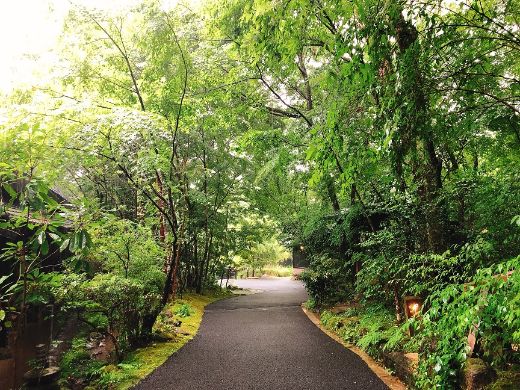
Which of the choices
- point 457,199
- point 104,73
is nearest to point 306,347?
point 457,199

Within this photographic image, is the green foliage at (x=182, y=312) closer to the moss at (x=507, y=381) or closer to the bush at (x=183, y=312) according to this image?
the bush at (x=183, y=312)

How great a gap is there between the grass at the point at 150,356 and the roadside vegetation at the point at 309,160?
5 cm

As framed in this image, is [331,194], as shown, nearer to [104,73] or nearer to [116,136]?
[116,136]

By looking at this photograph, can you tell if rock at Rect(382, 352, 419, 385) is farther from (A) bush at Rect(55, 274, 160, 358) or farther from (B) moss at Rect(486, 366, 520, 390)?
(A) bush at Rect(55, 274, 160, 358)

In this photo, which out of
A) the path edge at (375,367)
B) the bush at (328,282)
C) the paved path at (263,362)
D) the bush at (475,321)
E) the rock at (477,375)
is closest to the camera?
the bush at (475,321)

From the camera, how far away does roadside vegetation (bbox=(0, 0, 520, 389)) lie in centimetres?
307

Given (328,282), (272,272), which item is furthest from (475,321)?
(272,272)

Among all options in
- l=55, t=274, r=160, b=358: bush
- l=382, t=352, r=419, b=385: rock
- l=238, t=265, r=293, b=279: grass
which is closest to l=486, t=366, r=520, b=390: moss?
l=382, t=352, r=419, b=385: rock

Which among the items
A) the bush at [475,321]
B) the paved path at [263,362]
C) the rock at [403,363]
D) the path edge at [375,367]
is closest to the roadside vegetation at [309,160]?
the bush at [475,321]

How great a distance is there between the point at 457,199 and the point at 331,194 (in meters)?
5.36

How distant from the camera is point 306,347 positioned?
20.0ft

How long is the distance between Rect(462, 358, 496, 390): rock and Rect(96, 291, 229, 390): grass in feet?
13.3

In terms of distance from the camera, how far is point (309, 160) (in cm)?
401

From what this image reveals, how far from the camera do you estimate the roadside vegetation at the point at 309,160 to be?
3070 millimetres
